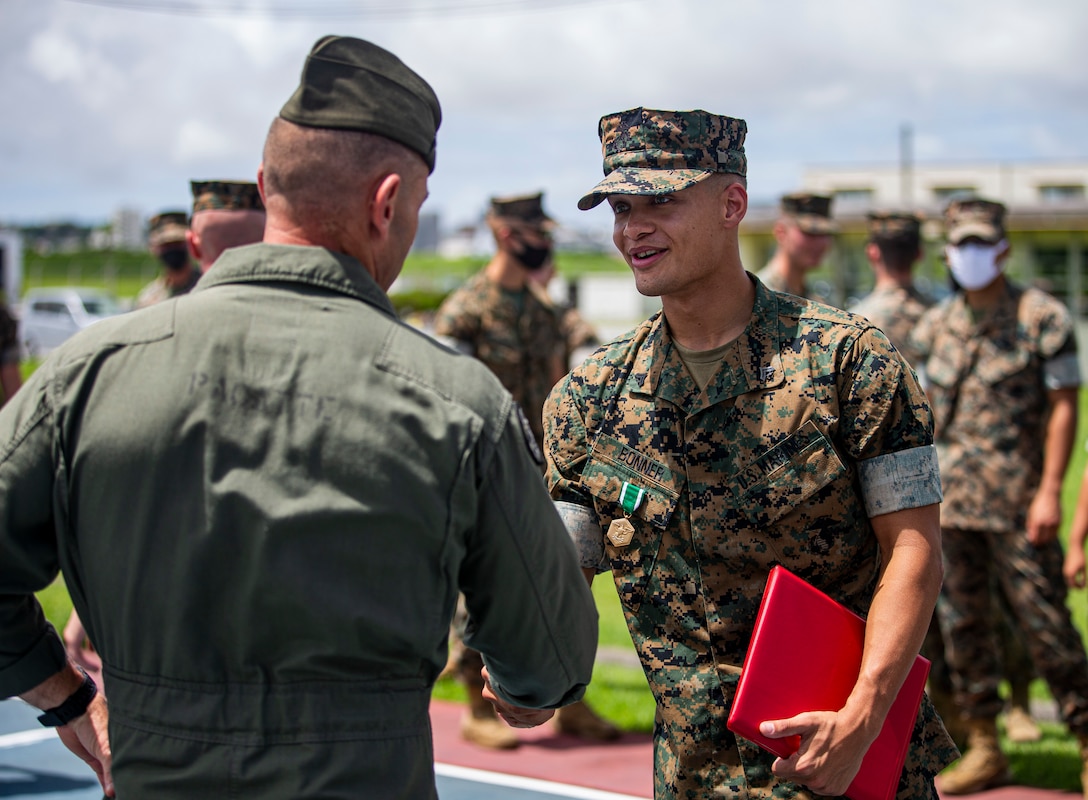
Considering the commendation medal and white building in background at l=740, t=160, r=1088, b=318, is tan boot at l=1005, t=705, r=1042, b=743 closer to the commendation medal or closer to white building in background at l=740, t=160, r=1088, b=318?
the commendation medal

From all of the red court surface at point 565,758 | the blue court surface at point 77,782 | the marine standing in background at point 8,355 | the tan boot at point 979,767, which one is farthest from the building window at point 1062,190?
the blue court surface at point 77,782

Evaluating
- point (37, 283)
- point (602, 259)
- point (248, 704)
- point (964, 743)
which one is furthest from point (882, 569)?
point (602, 259)

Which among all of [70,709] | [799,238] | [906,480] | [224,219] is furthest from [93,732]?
[799,238]

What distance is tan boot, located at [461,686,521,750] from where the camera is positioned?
5.97 m

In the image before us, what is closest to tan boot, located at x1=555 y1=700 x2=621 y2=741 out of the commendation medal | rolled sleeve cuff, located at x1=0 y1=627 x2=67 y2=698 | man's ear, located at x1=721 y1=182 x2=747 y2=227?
the commendation medal

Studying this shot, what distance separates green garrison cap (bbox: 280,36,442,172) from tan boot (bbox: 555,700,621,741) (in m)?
4.57

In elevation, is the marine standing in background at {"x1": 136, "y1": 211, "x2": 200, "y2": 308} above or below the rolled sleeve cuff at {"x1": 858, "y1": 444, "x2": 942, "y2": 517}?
above

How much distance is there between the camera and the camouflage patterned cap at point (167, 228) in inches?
313

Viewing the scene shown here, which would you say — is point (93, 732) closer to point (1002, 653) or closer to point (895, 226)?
point (1002, 653)

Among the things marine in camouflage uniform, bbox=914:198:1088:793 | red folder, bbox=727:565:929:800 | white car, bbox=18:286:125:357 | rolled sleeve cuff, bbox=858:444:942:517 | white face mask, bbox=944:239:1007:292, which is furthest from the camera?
white car, bbox=18:286:125:357

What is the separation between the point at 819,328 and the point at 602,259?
240 feet

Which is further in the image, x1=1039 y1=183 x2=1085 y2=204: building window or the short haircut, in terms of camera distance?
x1=1039 y1=183 x2=1085 y2=204: building window

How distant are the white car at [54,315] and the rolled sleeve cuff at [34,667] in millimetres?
32498

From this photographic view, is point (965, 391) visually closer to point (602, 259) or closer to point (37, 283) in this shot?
point (37, 283)
